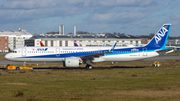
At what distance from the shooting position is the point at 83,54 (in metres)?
39.0

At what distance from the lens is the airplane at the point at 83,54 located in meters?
38.0

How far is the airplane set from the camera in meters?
38.0

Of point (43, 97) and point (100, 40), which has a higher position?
point (100, 40)

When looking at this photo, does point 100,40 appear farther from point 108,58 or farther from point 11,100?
point 11,100

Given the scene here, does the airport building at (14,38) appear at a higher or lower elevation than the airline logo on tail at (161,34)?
higher

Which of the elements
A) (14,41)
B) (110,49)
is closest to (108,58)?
(110,49)

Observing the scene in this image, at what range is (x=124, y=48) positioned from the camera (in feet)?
132

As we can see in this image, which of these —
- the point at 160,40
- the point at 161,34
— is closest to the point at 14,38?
the point at 161,34

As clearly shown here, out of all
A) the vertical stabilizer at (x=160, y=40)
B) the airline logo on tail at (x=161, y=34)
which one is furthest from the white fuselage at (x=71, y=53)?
the airline logo on tail at (x=161, y=34)

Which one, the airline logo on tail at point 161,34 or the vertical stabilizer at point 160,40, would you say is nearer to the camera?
the vertical stabilizer at point 160,40

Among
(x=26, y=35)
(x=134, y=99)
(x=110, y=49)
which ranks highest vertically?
(x=26, y=35)

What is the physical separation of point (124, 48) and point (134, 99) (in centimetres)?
2488

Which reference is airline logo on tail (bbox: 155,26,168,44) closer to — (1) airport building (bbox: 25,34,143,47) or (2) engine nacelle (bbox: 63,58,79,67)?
(2) engine nacelle (bbox: 63,58,79,67)

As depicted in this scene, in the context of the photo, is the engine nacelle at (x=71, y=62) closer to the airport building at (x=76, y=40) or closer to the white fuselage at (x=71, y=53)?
the white fuselage at (x=71, y=53)
